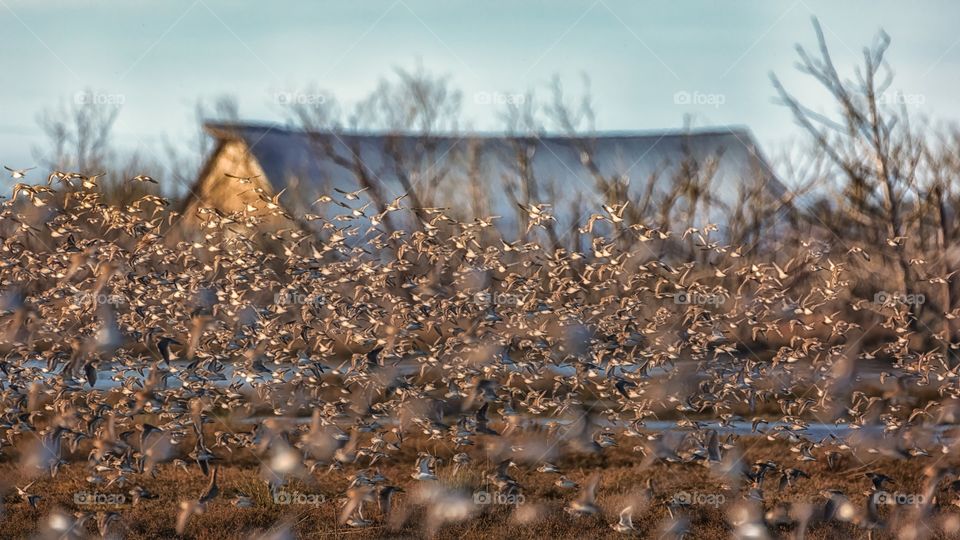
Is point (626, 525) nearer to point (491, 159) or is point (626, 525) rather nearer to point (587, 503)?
point (587, 503)

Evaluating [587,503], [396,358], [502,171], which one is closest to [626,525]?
[587,503]

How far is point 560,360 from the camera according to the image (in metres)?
9.99

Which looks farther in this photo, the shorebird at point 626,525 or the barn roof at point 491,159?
the barn roof at point 491,159

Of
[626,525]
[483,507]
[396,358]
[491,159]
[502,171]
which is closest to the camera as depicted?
[626,525]

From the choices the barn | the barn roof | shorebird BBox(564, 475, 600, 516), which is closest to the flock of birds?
shorebird BBox(564, 475, 600, 516)

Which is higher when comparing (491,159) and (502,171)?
(491,159)

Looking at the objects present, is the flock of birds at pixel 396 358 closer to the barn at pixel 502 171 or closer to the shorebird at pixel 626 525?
the shorebird at pixel 626 525

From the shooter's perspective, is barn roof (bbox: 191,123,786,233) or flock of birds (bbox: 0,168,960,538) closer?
flock of birds (bbox: 0,168,960,538)

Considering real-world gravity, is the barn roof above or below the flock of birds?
above

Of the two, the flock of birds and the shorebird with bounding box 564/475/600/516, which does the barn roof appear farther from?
the shorebird with bounding box 564/475/600/516

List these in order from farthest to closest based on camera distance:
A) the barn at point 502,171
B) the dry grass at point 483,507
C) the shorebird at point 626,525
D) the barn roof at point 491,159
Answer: the barn roof at point 491,159 < the barn at point 502,171 < the dry grass at point 483,507 < the shorebird at point 626,525

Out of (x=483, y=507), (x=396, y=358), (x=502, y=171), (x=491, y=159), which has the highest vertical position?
(x=491, y=159)

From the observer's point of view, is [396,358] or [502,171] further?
[502,171]

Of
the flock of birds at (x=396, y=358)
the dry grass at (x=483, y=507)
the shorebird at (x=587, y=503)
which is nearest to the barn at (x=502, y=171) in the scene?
the dry grass at (x=483, y=507)
